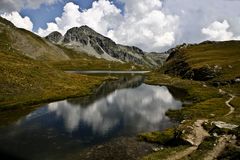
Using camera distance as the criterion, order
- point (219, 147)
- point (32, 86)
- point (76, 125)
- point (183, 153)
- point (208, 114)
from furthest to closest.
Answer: point (32, 86) → point (208, 114) → point (76, 125) → point (183, 153) → point (219, 147)

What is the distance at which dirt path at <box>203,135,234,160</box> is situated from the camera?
44.8 metres

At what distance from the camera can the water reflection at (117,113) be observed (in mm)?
72562

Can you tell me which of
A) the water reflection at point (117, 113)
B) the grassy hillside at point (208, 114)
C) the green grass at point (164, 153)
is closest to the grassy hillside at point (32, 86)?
the water reflection at point (117, 113)

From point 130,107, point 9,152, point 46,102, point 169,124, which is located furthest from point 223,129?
point 46,102

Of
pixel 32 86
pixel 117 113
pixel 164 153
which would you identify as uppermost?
pixel 32 86

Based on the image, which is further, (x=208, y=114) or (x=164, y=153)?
(x=208, y=114)

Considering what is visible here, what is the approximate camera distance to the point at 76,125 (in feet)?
240

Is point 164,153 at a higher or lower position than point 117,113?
lower

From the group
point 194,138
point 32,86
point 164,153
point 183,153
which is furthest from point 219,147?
point 32,86

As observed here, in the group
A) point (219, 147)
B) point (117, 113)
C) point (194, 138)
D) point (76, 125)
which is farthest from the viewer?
point (117, 113)

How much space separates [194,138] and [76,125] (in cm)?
2946

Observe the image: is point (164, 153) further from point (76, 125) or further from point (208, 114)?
point (208, 114)

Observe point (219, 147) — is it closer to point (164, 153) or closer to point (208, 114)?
point (164, 153)

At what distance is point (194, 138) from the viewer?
54.3 m
